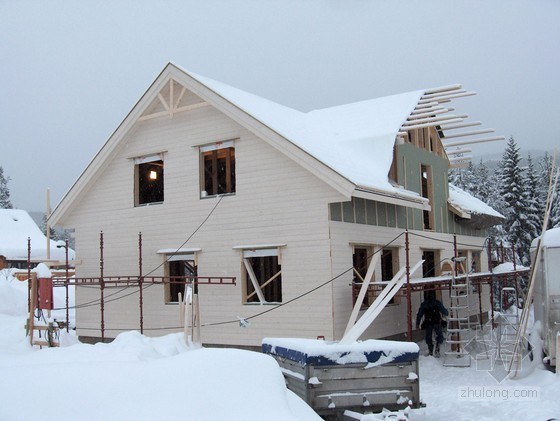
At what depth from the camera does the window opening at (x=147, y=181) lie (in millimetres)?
19625

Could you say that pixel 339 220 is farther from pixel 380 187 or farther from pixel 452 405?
pixel 452 405

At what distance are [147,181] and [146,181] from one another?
3 cm

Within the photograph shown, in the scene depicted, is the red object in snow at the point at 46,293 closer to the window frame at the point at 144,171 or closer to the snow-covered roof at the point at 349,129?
the window frame at the point at 144,171

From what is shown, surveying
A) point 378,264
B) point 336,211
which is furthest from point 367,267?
point 336,211

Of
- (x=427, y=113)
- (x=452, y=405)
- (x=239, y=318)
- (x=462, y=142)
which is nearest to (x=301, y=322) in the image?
(x=239, y=318)

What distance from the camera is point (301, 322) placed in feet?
51.3

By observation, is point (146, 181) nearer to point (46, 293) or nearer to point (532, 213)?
point (46, 293)

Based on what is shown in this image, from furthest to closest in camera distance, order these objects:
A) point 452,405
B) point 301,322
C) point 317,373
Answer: point 301,322 → point 452,405 → point 317,373

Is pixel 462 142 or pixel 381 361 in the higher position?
pixel 462 142

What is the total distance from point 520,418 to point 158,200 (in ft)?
43.9

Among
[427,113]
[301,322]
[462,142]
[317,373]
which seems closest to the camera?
[317,373]
